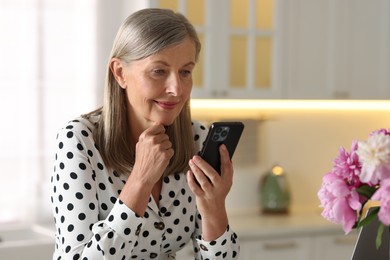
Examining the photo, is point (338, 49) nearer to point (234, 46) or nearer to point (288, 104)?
point (288, 104)

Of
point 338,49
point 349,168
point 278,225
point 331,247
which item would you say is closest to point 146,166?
point 349,168

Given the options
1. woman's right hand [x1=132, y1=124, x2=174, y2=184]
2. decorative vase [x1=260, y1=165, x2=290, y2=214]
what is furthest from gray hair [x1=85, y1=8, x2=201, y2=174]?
decorative vase [x1=260, y1=165, x2=290, y2=214]

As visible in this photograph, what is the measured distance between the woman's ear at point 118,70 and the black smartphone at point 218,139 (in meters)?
0.32

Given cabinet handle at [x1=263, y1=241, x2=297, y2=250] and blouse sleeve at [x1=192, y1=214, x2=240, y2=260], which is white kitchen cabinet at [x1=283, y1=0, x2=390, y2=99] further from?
blouse sleeve at [x1=192, y1=214, x2=240, y2=260]

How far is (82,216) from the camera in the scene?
1981mm

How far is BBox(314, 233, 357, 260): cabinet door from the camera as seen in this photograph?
13.5 feet

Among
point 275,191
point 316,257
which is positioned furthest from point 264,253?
point 275,191

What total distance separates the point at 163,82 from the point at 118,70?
17cm

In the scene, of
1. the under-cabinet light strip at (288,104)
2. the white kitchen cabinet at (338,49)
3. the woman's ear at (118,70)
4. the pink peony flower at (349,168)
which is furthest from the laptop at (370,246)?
the white kitchen cabinet at (338,49)

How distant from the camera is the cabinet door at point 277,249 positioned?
3865mm

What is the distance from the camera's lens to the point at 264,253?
3.92 m

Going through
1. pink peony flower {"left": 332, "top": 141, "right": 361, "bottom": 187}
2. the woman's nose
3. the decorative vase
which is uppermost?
the woman's nose

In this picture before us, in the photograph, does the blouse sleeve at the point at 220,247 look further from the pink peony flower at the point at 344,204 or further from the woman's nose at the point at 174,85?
the pink peony flower at the point at 344,204

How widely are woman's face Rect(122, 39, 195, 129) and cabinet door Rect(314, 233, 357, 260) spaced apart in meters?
2.25
